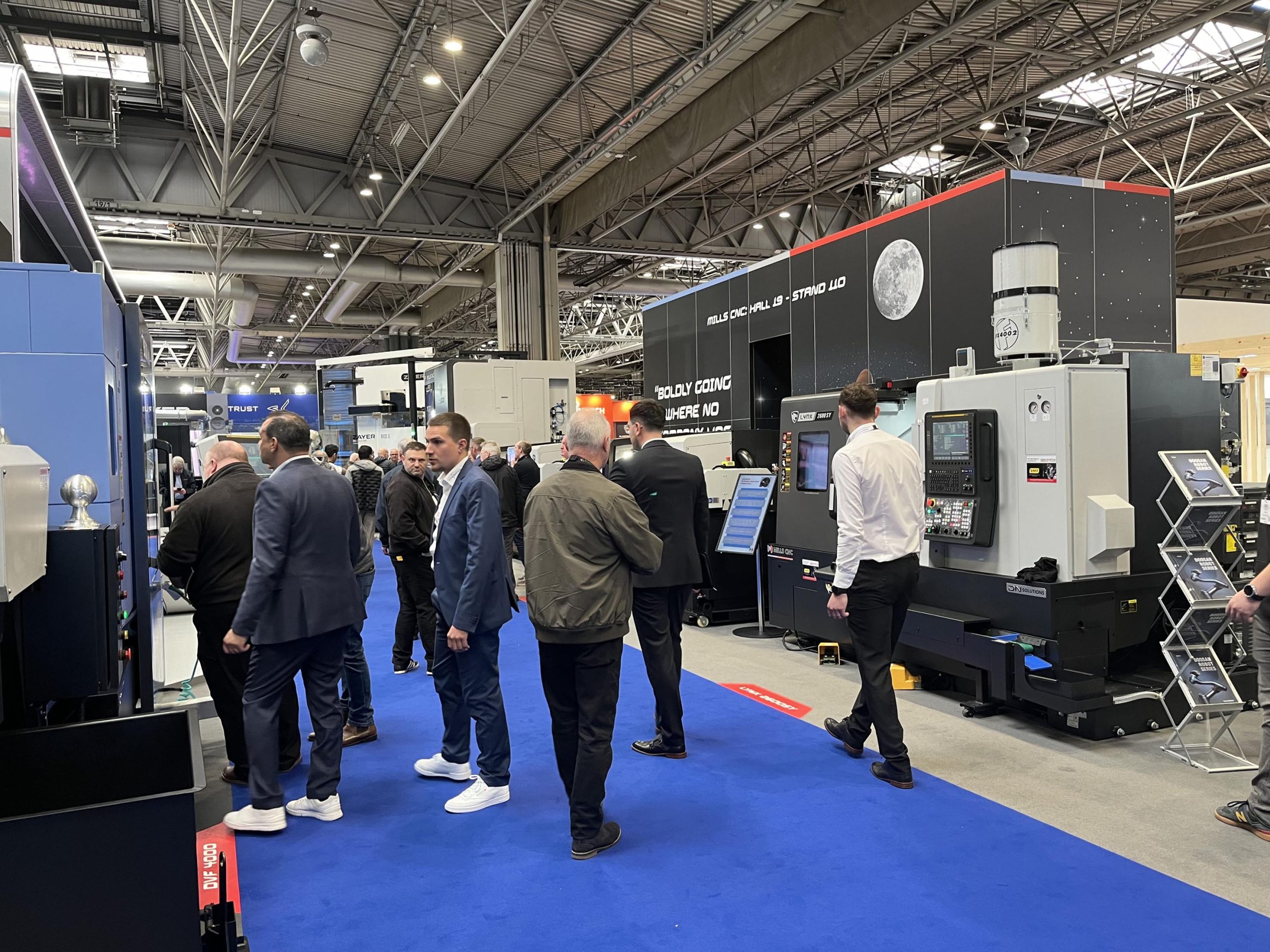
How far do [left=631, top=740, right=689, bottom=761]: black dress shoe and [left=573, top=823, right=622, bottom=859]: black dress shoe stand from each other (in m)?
0.97

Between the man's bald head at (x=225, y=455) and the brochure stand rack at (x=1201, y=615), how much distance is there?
439 cm

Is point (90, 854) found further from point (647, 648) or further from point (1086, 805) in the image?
point (1086, 805)

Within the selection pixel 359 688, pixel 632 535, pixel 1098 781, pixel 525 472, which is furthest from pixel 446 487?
pixel 525 472

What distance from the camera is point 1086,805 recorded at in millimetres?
3662

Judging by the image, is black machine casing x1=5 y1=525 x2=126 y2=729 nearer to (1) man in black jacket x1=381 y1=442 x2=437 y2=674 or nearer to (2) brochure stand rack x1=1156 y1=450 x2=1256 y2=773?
(1) man in black jacket x1=381 y1=442 x2=437 y2=674

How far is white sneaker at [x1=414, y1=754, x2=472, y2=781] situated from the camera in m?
4.11

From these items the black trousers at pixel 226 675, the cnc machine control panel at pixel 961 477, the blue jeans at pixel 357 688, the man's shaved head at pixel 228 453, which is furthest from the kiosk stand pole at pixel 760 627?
the man's shaved head at pixel 228 453

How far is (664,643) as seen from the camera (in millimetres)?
4207

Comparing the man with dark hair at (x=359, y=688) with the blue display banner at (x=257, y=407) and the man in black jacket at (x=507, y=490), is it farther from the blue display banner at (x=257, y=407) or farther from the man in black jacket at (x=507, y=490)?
the blue display banner at (x=257, y=407)

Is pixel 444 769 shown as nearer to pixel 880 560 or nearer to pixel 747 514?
pixel 880 560

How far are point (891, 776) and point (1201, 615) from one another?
6.00 feet

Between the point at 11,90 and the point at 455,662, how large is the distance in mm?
2613

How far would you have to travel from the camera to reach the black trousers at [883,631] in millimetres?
3912

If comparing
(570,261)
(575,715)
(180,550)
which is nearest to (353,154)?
(570,261)
